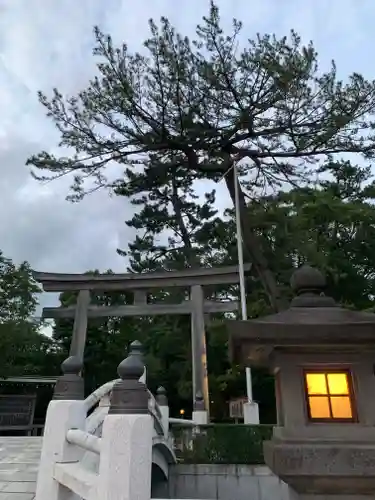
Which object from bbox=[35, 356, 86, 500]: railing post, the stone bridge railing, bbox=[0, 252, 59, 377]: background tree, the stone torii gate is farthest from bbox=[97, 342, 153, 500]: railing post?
bbox=[0, 252, 59, 377]: background tree

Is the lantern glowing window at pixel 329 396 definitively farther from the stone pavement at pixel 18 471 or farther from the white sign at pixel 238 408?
the white sign at pixel 238 408

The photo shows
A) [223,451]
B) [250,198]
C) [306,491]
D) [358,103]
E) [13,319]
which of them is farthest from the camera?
[13,319]

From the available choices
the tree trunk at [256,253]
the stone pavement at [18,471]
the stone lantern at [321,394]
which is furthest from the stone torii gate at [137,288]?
the stone lantern at [321,394]

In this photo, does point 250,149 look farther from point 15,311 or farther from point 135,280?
point 15,311

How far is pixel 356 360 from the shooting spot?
306cm

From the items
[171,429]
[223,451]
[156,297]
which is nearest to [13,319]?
[156,297]

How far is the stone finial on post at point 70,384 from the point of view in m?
3.47

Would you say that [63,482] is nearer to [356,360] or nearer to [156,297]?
[356,360]

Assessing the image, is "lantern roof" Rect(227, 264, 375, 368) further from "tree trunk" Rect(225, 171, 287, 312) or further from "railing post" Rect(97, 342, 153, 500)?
"tree trunk" Rect(225, 171, 287, 312)

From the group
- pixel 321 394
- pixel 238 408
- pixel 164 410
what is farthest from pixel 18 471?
pixel 238 408

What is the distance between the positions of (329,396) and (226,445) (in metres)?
6.37

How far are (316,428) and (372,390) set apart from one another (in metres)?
0.53

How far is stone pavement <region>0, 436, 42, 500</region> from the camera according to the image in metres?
3.92

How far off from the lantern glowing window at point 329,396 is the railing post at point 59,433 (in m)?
2.01
